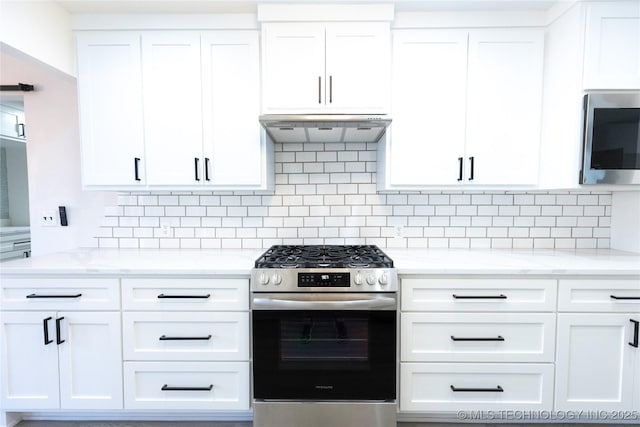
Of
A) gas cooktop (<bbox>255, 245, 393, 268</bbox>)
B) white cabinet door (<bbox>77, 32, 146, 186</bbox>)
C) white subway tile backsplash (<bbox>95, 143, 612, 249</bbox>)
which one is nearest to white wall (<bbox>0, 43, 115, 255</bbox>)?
white subway tile backsplash (<bbox>95, 143, 612, 249</bbox>)

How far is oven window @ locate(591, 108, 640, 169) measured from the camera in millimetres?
1782

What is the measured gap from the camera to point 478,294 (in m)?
1.74

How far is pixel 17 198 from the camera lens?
4145mm

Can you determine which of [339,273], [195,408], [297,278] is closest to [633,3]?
[339,273]

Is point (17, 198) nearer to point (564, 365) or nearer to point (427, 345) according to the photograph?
point (427, 345)

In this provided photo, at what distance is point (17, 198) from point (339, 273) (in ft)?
16.2

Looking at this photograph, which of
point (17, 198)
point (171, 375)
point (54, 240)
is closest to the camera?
point (171, 375)

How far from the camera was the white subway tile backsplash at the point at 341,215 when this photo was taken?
2.35 m

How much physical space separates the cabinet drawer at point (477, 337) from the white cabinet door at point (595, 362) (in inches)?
4.1

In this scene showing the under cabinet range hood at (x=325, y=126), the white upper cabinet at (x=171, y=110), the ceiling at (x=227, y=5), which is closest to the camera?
the under cabinet range hood at (x=325, y=126)

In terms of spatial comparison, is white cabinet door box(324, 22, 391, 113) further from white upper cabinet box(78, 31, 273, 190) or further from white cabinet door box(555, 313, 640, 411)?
white cabinet door box(555, 313, 640, 411)

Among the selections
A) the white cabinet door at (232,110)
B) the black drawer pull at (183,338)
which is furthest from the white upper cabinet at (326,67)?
the black drawer pull at (183,338)

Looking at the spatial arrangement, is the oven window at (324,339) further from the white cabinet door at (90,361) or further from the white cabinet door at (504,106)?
the white cabinet door at (504,106)

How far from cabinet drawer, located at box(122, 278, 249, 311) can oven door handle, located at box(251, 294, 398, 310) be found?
0.19 metres
